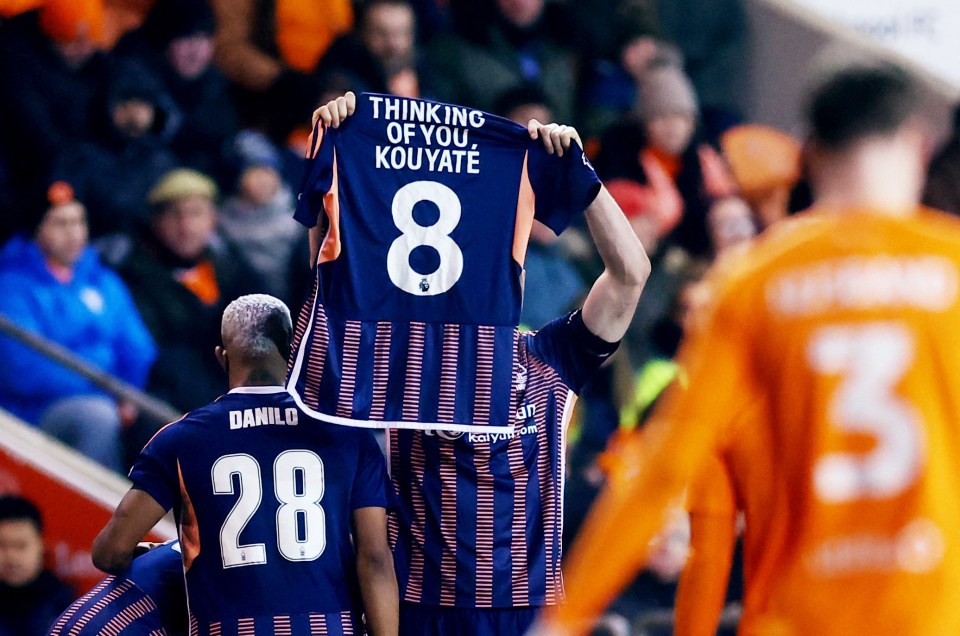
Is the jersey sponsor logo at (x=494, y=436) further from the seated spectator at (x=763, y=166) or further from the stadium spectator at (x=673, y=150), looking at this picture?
the seated spectator at (x=763, y=166)

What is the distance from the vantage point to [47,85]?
7621mm

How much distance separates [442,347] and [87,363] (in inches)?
107

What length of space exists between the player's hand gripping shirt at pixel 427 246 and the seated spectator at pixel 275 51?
368cm

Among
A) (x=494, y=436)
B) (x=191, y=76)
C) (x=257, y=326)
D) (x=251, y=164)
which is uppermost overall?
(x=191, y=76)

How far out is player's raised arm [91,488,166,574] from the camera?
447 cm

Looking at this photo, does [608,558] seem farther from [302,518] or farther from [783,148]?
[783,148]

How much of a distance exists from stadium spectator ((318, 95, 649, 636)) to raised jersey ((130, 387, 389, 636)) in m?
0.29

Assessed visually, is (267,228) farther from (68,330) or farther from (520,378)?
(520,378)

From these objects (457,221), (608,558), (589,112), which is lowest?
(608,558)

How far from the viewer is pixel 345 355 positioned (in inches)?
185

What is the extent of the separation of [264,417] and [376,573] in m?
0.56

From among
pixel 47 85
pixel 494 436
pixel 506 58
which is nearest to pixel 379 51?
pixel 506 58

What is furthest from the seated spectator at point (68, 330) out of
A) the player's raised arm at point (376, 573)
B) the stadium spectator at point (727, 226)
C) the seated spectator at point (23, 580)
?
the stadium spectator at point (727, 226)

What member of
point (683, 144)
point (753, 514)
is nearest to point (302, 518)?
point (753, 514)
